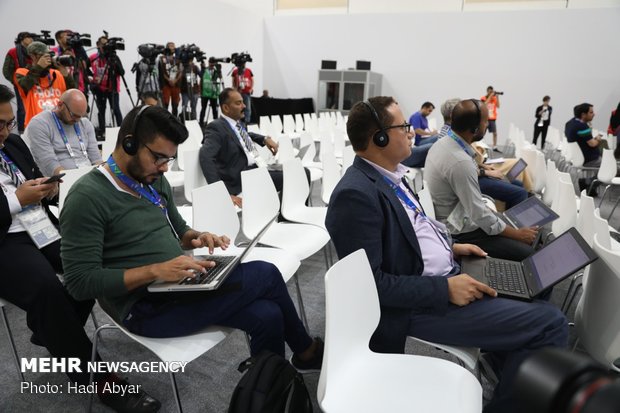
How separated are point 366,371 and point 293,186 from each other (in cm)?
178

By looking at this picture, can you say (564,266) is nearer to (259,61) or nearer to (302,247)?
(302,247)

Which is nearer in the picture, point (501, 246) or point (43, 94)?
point (501, 246)

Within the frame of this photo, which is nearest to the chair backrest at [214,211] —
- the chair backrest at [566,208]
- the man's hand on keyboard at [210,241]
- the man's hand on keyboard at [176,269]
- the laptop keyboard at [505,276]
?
the man's hand on keyboard at [210,241]

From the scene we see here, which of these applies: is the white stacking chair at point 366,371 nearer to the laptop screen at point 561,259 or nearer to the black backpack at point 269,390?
the black backpack at point 269,390

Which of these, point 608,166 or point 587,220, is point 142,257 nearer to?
point 587,220

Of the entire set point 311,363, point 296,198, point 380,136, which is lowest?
point 311,363

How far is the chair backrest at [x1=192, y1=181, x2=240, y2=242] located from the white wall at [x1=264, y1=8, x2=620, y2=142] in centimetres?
1027

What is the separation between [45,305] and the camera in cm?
153

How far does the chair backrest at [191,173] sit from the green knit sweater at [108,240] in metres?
1.46

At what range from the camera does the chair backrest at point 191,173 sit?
2945 mm

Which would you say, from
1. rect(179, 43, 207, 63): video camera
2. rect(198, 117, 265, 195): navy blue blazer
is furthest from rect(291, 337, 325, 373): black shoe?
Result: rect(179, 43, 207, 63): video camera

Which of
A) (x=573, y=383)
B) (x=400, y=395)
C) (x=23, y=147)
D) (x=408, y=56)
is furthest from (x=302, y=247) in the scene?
(x=408, y=56)

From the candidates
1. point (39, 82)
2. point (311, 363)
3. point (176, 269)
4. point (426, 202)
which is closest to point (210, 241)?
point (176, 269)

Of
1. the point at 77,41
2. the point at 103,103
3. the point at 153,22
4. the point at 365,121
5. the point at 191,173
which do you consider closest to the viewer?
the point at 365,121
